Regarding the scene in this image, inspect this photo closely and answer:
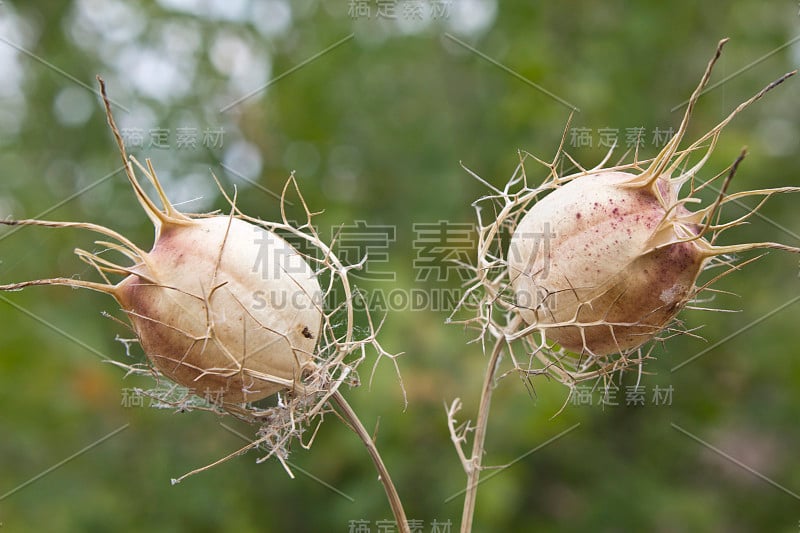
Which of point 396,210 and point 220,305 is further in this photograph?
point 396,210

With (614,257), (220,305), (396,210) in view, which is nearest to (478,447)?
(614,257)

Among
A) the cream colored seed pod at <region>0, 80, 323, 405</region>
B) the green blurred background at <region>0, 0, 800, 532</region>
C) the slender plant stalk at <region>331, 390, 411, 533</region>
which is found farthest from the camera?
the green blurred background at <region>0, 0, 800, 532</region>

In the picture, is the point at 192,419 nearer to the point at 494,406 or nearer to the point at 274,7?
the point at 494,406

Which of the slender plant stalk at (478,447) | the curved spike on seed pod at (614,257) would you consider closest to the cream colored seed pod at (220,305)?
the slender plant stalk at (478,447)

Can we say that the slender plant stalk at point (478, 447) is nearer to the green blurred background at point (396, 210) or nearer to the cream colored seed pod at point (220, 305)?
the cream colored seed pod at point (220, 305)

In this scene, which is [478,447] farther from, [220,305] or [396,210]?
[396,210]

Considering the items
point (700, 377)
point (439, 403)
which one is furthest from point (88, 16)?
point (700, 377)

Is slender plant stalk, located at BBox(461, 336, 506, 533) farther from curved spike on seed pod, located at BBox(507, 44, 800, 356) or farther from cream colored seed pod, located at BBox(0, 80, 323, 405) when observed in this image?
cream colored seed pod, located at BBox(0, 80, 323, 405)

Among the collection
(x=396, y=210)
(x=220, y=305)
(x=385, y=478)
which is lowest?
(x=385, y=478)

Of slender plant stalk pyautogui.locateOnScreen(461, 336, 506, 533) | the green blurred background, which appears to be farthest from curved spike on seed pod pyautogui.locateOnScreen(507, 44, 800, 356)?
the green blurred background
